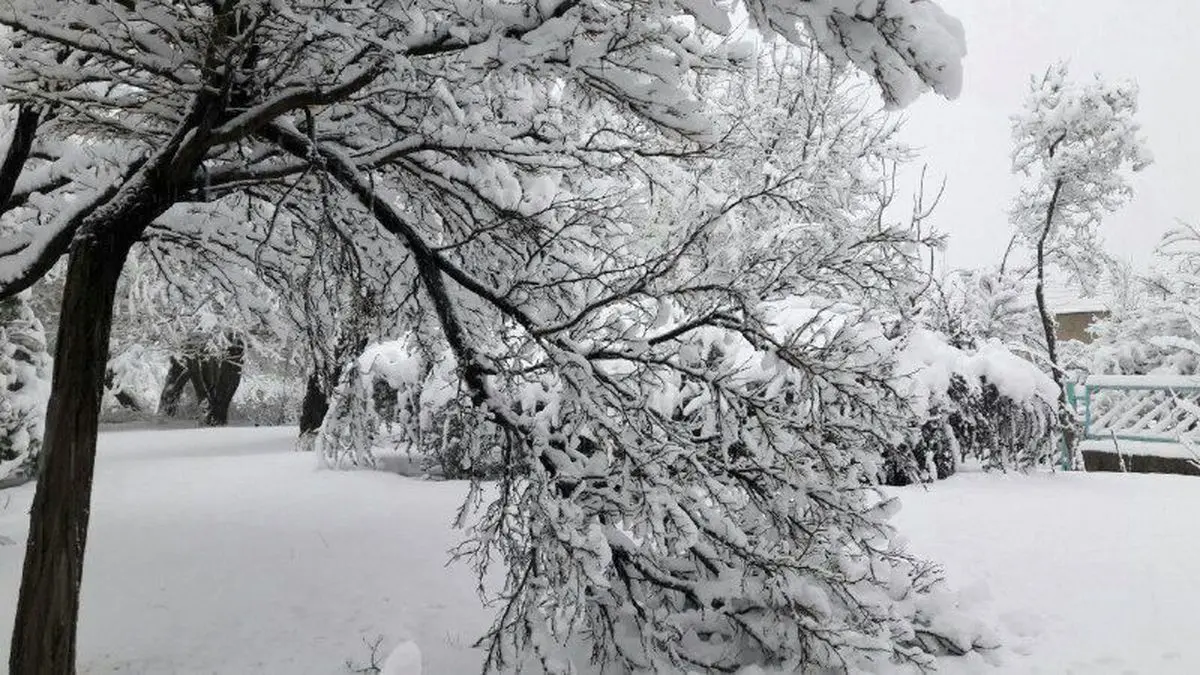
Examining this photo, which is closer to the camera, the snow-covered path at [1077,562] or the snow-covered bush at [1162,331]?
the snow-covered path at [1077,562]

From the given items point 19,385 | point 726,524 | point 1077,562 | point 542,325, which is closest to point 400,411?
point 19,385

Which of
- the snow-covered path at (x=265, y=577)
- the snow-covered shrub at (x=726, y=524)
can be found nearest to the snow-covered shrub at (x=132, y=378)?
the snow-covered path at (x=265, y=577)

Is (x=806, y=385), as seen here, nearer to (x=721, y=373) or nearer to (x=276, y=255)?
(x=721, y=373)

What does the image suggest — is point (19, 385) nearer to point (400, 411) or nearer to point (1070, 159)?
point (400, 411)

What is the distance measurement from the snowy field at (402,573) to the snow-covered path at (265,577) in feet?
0.05

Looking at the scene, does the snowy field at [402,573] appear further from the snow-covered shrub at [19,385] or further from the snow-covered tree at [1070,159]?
the snow-covered tree at [1070,159]

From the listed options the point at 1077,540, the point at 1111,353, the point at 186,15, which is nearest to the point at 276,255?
the point at 186,15

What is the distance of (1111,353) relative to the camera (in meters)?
16.6

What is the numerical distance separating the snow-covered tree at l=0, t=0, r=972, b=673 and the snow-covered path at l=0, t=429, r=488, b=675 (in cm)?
77

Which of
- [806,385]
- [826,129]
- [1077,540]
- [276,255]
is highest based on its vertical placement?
[826,129]

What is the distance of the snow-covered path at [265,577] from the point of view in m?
4.71

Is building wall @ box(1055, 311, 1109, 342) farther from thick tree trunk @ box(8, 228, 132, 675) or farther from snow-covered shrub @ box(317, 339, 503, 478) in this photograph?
thick tree trunk @ box(8, 228, 132, 675)

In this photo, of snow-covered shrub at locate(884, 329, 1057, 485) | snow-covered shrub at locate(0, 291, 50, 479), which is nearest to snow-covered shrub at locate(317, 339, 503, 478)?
snow-covered shrub at locate(0, 291, 50, 479)

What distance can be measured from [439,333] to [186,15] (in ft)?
9.49
